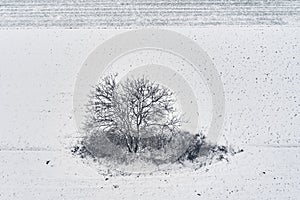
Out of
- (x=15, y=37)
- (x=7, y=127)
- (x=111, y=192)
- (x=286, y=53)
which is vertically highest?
(x=15, y=37)

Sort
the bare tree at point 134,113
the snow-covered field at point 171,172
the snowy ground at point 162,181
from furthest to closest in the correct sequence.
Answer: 1. the bare tree at point 134,113
2. the snow-covered field at point 171,172
3. the snowy ground at point 162,181

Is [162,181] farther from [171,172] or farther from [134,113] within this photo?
[134,113]

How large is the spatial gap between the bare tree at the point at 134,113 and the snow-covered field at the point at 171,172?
1.96 meters

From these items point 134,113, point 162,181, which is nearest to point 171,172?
point 162,181

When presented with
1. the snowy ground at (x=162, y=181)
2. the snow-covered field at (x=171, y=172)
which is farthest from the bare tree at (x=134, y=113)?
the snowy ground at (x=162, y=181)

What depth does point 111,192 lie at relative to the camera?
65.4ft

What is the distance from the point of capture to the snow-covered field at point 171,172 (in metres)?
20.0

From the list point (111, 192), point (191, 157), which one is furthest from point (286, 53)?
point (111, 192)

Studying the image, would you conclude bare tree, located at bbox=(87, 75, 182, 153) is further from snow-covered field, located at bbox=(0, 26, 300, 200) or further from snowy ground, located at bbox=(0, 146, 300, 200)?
snowy ground, located at bbox=(0, 146, 300, 200)

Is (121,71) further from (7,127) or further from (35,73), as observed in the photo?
(7,127)

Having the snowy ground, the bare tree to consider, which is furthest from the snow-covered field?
the bare tree

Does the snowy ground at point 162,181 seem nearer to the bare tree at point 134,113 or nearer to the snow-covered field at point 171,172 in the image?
the snow-covered field at point 171,172

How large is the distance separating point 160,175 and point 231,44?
10682mm

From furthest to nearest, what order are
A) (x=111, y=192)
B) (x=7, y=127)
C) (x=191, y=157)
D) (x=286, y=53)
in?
(x=286, y=53)
(x=7, y=127)
(x=191, y=157)
(x=111, y=192)
